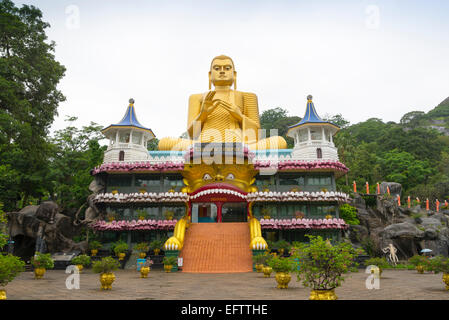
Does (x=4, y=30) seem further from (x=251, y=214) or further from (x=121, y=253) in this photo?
(x=251, y=214)

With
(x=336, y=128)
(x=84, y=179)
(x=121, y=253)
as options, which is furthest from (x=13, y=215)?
(x=336, y=128)

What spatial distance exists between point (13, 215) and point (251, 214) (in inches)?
729

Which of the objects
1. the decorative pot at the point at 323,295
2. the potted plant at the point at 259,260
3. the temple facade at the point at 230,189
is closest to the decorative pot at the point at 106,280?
the decorative pot at the point at 323,295

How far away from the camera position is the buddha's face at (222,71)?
103ft

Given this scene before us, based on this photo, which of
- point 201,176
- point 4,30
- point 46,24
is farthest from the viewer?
point 201,176

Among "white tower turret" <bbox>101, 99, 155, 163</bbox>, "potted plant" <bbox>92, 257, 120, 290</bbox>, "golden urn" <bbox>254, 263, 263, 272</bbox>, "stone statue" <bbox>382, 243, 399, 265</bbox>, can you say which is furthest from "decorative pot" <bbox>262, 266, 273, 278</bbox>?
"white tower turret" <bbox>101, 99, 155, 163</bbox>

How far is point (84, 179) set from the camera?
31.3m

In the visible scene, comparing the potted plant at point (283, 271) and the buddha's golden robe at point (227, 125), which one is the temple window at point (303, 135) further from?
the potted plant at point (283, 271)

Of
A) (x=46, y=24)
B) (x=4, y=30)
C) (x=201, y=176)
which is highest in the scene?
(x=46, y=24)

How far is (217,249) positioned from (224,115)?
1278 centimetres

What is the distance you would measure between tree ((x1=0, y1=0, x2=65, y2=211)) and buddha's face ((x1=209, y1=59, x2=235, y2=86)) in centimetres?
1307

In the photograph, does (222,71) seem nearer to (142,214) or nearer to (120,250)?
(142,214)

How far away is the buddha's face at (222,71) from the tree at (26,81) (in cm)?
1307

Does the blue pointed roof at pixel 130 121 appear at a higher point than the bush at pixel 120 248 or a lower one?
higher
